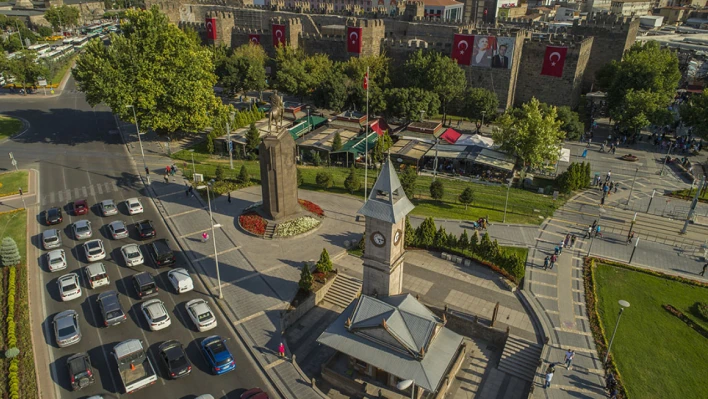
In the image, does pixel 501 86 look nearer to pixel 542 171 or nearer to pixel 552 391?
pixel 542 171

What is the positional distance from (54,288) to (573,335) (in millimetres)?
37163

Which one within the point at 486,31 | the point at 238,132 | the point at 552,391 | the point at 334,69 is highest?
the point at 486,31

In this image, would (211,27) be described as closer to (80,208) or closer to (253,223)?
(80,208)

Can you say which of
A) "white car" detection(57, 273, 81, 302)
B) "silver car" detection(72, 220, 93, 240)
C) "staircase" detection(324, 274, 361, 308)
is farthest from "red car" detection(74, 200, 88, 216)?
"staircase" detection(324, 274, 361, 308)

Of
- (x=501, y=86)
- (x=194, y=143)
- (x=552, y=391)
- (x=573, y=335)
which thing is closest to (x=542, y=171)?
(x=501, y=86)

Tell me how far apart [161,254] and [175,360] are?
12368 mm

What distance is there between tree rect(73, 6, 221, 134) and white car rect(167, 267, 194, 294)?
27699mm

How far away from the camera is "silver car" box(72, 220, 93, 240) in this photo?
4128 centimetres

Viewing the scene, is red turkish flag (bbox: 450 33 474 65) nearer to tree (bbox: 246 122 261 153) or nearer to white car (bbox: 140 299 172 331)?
tree (bbox: 246 122 261 153)

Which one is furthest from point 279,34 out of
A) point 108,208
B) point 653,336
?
point 653,336

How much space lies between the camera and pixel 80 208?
45156mm

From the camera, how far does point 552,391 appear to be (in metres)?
28.1

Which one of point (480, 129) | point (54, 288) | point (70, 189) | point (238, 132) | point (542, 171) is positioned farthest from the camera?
point (480, 129)

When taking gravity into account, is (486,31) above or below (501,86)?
above
